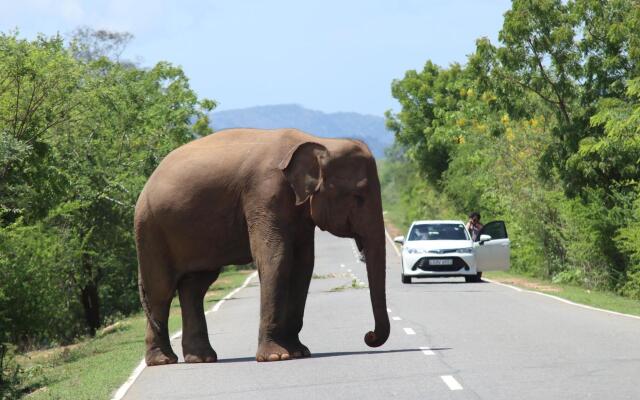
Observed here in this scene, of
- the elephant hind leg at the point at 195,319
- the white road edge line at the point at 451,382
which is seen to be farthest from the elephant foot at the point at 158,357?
the white road edge line at the point at 451,382

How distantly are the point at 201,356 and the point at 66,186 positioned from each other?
16876 millimetres

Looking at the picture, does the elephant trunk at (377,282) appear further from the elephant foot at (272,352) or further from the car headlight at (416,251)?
the car headlight at (416,251)

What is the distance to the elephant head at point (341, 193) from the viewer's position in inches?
643

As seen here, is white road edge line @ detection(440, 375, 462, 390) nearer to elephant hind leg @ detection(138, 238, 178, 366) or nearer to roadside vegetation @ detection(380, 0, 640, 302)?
elephant hind leg @ detection(138, 238, 178, 366)

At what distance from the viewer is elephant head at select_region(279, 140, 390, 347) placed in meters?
16.3

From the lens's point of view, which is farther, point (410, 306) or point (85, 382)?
point (410, 306)

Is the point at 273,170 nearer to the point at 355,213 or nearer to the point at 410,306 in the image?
the point at 355,213

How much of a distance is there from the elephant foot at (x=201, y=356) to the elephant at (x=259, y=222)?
0.5 inches

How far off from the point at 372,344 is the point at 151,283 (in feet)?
10.3

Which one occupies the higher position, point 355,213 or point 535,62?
point 535,62

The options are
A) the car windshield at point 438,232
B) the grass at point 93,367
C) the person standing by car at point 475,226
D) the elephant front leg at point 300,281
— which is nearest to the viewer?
the grass at point 93,367

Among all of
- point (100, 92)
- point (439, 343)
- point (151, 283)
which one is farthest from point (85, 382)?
point (100, 92)

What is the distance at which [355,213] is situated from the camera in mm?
16438

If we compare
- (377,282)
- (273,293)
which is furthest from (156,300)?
(377,282)
